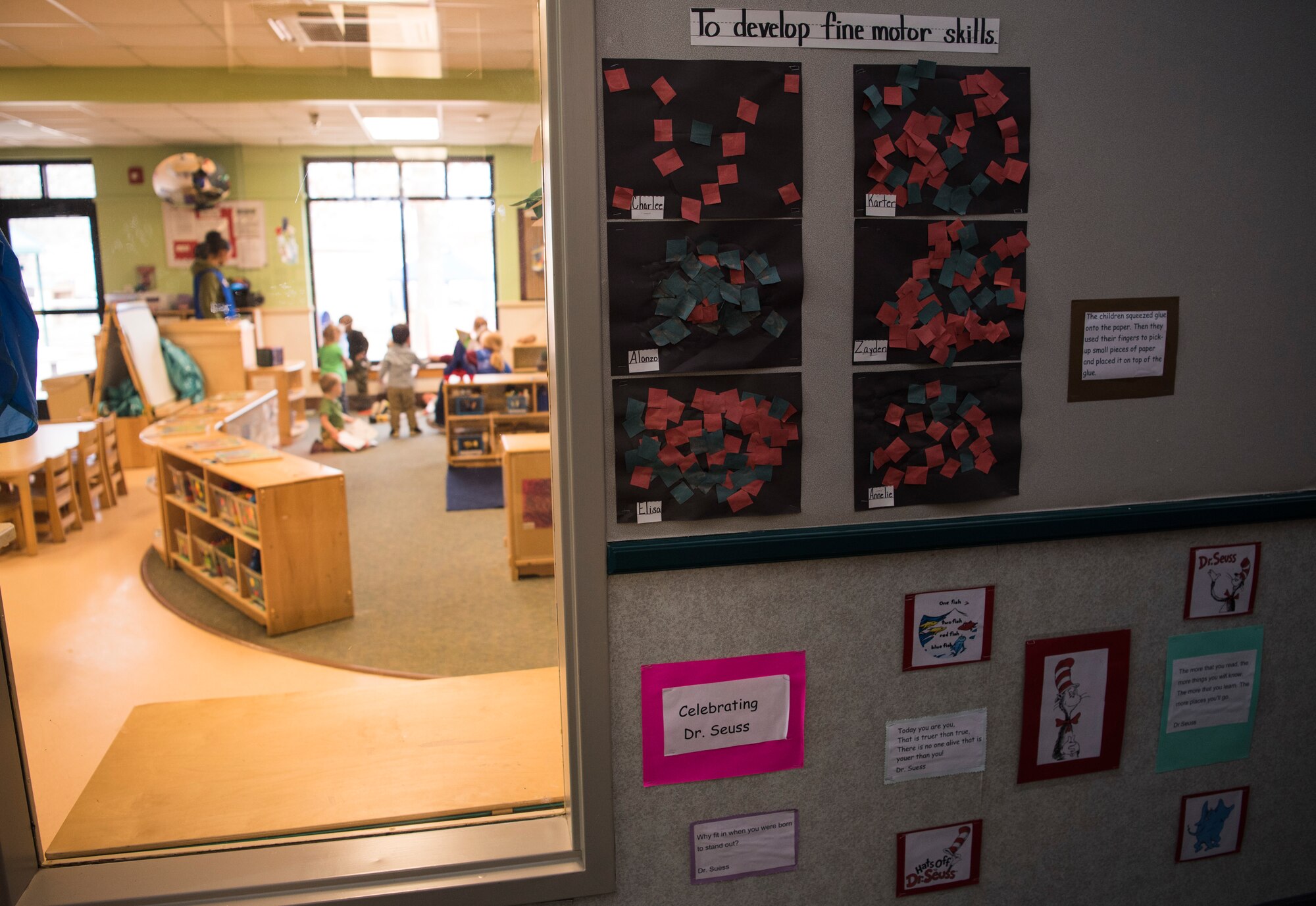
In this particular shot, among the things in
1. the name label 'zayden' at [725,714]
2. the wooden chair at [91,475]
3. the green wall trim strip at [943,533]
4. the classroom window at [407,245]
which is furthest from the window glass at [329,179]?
the name label 'zayden' at [725,714]

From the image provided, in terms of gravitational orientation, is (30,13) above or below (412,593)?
above

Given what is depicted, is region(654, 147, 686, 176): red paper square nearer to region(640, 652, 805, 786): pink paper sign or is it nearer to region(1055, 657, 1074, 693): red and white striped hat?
region(640, 652, 805, 786): pink paper sign

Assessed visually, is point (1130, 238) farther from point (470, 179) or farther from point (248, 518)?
point (248, 518)

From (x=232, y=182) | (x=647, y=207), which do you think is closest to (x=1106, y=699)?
(x=647, y=207)

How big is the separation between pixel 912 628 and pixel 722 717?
0.42 metres

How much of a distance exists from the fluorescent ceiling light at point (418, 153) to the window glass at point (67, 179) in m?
1.55

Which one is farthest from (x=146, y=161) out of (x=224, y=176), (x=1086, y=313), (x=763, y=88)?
(x=1086, y=313)

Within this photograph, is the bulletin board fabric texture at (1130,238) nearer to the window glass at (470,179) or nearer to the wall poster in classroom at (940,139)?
the wall poster in classroom at (940,139)

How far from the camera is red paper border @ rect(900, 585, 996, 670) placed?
5.50ft

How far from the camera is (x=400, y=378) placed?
5.28 metres

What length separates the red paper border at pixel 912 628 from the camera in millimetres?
1677

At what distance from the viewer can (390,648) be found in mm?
3826

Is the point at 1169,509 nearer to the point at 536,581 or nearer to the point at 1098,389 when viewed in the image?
the point at 1098,389

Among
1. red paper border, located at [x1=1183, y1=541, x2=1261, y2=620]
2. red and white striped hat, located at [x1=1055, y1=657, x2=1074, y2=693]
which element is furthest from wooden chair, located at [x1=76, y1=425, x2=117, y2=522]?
red paper border, located at [x1=1183, y1=541, x2=1261, y2=620]
